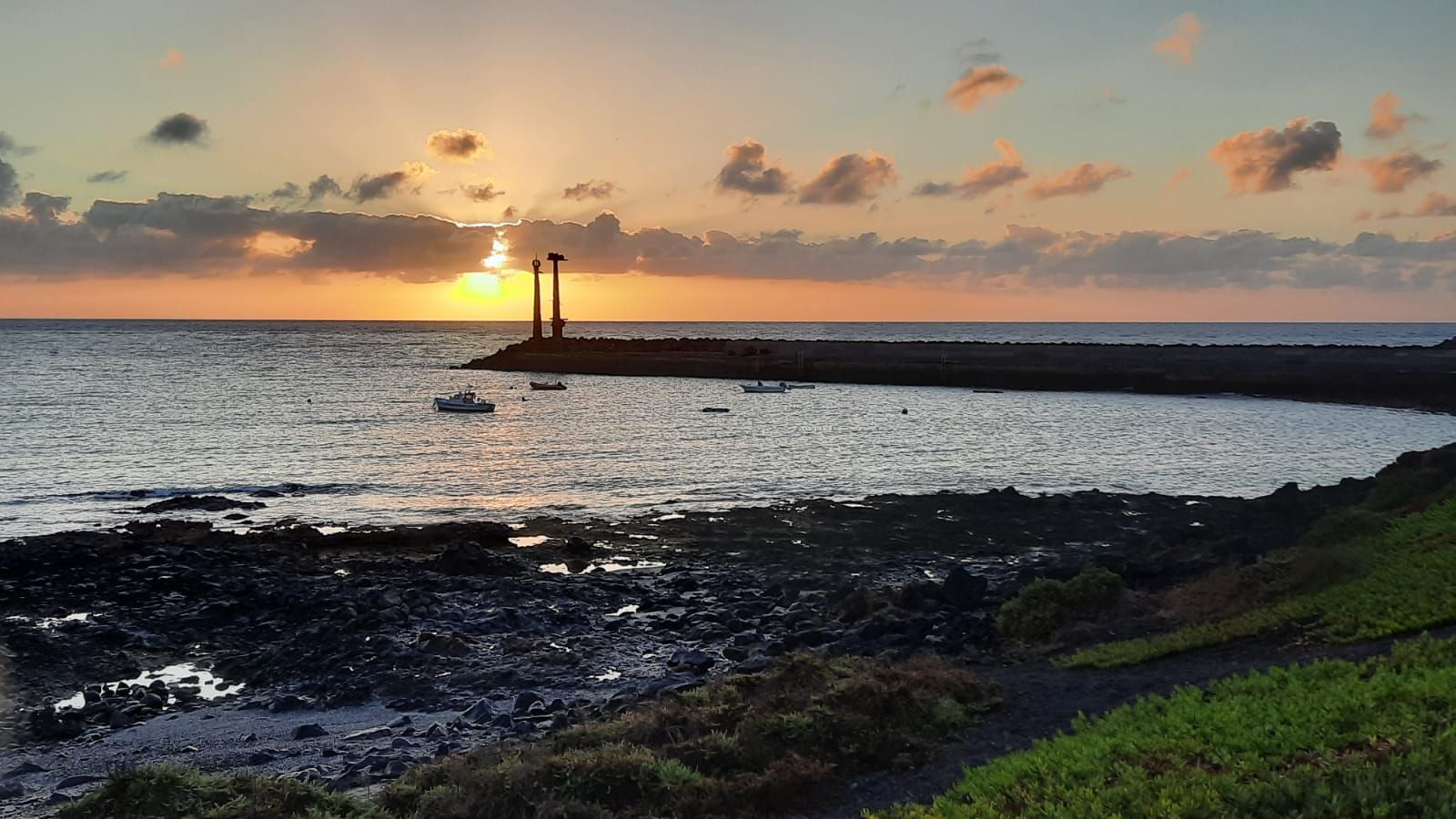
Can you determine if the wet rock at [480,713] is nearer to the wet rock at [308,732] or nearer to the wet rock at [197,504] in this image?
the wet rock at [308,732]

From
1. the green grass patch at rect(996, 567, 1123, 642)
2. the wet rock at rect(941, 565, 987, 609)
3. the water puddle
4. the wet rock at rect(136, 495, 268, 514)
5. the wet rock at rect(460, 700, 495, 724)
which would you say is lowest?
the water puddle

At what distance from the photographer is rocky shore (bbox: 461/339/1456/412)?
87000 mm

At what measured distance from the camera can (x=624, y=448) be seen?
181ft

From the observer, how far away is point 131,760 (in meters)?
14.1

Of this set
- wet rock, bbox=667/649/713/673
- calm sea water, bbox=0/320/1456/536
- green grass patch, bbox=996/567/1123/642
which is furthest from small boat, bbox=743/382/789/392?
wet rock, bbox=667/649/713/673

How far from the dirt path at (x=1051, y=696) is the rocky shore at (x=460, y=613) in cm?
221

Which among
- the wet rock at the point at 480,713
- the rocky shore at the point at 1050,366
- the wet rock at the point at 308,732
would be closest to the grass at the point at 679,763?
the wet rock at the point at 480,713

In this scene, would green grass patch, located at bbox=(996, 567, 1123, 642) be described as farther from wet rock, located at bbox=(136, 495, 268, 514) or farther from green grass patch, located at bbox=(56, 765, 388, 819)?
wet rock, located at bbox=(136, 495, 268, 514)

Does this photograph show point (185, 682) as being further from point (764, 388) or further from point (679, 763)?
point (764, 388)

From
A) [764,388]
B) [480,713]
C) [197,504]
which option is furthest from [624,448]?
[764,388]

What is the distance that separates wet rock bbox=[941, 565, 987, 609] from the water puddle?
45.2 feet

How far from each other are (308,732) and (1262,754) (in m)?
12.7

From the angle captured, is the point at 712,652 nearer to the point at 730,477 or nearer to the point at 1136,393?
the point at 730,477

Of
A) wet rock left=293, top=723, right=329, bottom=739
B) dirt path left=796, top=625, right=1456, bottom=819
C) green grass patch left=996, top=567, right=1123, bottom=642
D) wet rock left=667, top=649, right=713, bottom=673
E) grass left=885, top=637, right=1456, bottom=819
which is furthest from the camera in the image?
green grass patch left=996, top=567, right=1123, bottom=642
